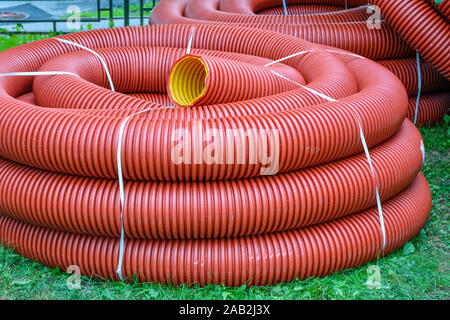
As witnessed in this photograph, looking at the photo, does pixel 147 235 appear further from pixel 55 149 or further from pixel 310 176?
pixel 310 176

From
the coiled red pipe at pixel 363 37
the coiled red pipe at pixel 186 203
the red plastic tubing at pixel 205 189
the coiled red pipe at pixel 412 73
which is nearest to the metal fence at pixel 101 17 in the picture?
the coiled red pipe at pixel 363 37

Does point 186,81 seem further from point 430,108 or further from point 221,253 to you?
point 430,108

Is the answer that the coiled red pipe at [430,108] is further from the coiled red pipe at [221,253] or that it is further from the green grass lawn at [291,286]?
the coiled red pipe at [221,253]

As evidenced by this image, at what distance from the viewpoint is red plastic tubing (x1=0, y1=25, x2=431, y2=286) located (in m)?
2.95

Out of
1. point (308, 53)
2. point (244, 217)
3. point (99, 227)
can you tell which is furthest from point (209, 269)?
point (308, 53)

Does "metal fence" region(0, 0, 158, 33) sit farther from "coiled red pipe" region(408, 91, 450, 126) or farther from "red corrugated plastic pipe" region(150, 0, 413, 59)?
"coiled red pipe" region(408, 91, 450, 126)

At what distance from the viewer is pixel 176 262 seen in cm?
304

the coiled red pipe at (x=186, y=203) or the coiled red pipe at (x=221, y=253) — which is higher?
the coiled red pipe at (x=186, y=203)

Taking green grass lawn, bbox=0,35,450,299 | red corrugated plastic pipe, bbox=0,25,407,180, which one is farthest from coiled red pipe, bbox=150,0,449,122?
green grass lawn, bbox=0,35,450,299

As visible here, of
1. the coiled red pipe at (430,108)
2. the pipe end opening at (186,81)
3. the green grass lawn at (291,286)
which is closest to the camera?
the green grass lawn at (291,286)

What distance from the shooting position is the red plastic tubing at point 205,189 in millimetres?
2945
